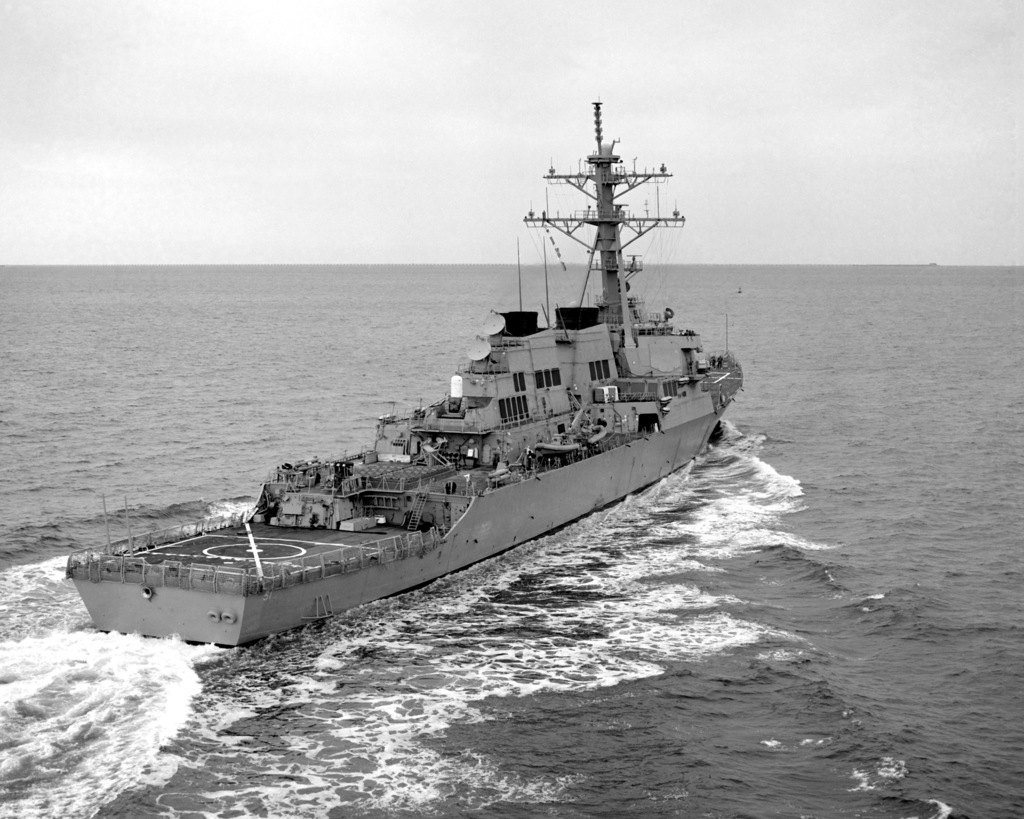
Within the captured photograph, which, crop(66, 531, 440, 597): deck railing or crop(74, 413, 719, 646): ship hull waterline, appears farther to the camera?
crop(74, 413, 719, 646): ship hull waterline

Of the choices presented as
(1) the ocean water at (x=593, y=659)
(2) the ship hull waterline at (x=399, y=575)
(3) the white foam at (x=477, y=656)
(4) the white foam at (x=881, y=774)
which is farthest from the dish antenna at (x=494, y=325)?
(4) the white foam at (x=881, y=774)

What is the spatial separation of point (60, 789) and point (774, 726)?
11.6 metres

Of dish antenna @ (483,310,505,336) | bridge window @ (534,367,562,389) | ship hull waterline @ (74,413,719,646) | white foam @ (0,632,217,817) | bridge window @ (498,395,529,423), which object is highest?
dish antenna @ (483,310,505,336)

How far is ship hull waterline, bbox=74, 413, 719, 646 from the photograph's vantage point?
70.9 feet

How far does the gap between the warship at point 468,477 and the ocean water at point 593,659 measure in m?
0.74

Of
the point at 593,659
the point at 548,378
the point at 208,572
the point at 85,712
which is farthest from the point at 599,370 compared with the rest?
the point at 85,712

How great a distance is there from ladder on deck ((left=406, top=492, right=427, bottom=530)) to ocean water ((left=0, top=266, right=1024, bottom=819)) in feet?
5.66

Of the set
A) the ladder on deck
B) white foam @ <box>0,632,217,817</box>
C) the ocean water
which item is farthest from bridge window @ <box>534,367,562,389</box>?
white foam @ <box>0,632,217,817</box>

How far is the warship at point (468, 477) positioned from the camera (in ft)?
72.2

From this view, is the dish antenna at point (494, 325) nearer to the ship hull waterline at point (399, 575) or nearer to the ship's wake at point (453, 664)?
the ship hull waterline at point (399, 575)

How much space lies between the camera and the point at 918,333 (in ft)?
316

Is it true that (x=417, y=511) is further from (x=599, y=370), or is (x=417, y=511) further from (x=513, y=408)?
(x=599, y=370)

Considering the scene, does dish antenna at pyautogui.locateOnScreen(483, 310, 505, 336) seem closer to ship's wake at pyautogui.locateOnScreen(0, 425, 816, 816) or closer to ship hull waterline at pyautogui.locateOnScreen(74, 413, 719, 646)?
ship hull waterline at pyautogui.locateOnScreen(74, 413, 719, 646)

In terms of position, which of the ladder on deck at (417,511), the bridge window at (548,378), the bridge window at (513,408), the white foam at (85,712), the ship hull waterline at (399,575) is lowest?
the white foam at (85,712)
